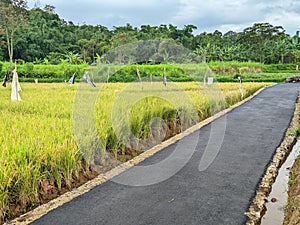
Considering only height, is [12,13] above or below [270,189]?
above

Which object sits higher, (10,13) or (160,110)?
(10,13)

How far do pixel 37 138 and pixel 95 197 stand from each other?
103 cm

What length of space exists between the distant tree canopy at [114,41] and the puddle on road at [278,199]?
89.5 feet

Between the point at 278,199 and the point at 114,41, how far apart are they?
29.6 m

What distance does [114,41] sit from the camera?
3162 centimetres

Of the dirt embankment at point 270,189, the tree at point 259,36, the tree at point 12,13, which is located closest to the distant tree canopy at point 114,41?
the tree at point 259,36

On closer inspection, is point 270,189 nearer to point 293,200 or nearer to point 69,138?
point 293,200

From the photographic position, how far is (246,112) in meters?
8.64

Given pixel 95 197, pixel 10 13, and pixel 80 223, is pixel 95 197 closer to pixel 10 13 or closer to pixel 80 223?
pixel 80 223

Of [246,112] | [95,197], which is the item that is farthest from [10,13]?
[95,197]

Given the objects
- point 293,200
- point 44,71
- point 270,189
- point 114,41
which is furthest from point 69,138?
point 114,41

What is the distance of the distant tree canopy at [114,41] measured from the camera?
1336 inches

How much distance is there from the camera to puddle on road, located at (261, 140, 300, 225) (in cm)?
294

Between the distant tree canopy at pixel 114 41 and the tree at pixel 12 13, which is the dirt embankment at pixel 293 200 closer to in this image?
the tree at pixel 12 13
